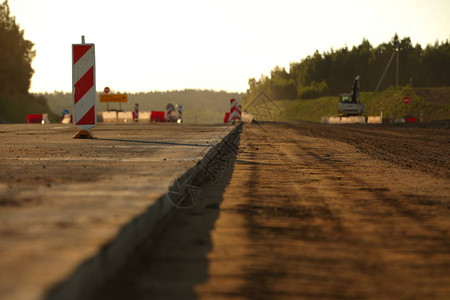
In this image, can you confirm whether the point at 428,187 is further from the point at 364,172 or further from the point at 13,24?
the point at 13,24

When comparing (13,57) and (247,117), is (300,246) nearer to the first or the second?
(247,117)

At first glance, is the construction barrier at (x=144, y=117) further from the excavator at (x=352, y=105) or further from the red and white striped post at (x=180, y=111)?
the excavator at (x=352, y=105)

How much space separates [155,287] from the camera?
8.07 feet

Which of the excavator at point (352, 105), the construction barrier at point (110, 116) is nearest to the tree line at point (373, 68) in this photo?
the excavator at point (352, 105)

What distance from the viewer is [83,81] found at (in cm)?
1109

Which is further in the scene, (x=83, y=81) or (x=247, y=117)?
(x=247, y=117)

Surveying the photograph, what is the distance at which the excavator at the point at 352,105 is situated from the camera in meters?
51.1

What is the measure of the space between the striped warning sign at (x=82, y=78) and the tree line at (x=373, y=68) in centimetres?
8194

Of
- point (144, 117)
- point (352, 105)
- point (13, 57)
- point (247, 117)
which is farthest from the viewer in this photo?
point (13, 57)

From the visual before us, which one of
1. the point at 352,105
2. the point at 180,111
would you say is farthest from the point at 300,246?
the point at 352,105

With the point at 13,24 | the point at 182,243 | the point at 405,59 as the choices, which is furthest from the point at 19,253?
the point at 405,59

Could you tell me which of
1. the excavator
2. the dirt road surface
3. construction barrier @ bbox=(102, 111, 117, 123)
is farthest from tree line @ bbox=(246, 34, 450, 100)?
the dirt road surface

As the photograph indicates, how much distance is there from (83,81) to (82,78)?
65 mm

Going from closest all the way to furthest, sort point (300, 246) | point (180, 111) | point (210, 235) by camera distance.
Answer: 1. point (300, 246)
2. point (210, 235)
3. point (180, 111)
